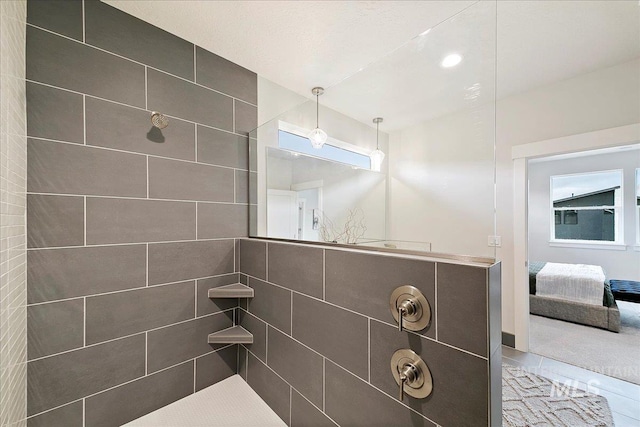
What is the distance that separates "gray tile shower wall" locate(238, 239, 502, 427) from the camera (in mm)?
662

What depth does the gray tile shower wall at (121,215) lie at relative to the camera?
1.08 metres

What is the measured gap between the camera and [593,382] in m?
1.92

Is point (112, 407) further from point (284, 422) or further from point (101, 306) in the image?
point (284, 422)

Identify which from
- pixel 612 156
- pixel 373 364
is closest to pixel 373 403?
pixel 373 364

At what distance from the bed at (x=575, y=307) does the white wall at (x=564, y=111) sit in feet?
5.63

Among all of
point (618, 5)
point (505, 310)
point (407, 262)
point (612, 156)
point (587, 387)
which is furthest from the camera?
point (612, 156)

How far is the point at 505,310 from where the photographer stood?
229 cm

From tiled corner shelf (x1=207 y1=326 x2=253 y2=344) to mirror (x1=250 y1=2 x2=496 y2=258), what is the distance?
2.09 feet

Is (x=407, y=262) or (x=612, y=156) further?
(x=612, y=156)

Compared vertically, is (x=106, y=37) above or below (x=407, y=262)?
above

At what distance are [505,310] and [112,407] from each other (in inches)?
117

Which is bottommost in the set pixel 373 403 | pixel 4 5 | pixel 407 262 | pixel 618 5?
pixel 373 403

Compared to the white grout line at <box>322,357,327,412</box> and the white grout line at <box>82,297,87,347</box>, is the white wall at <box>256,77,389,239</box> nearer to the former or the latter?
the white grout line at <box>322,357,327,412</box>

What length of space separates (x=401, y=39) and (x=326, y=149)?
0.83 meters
